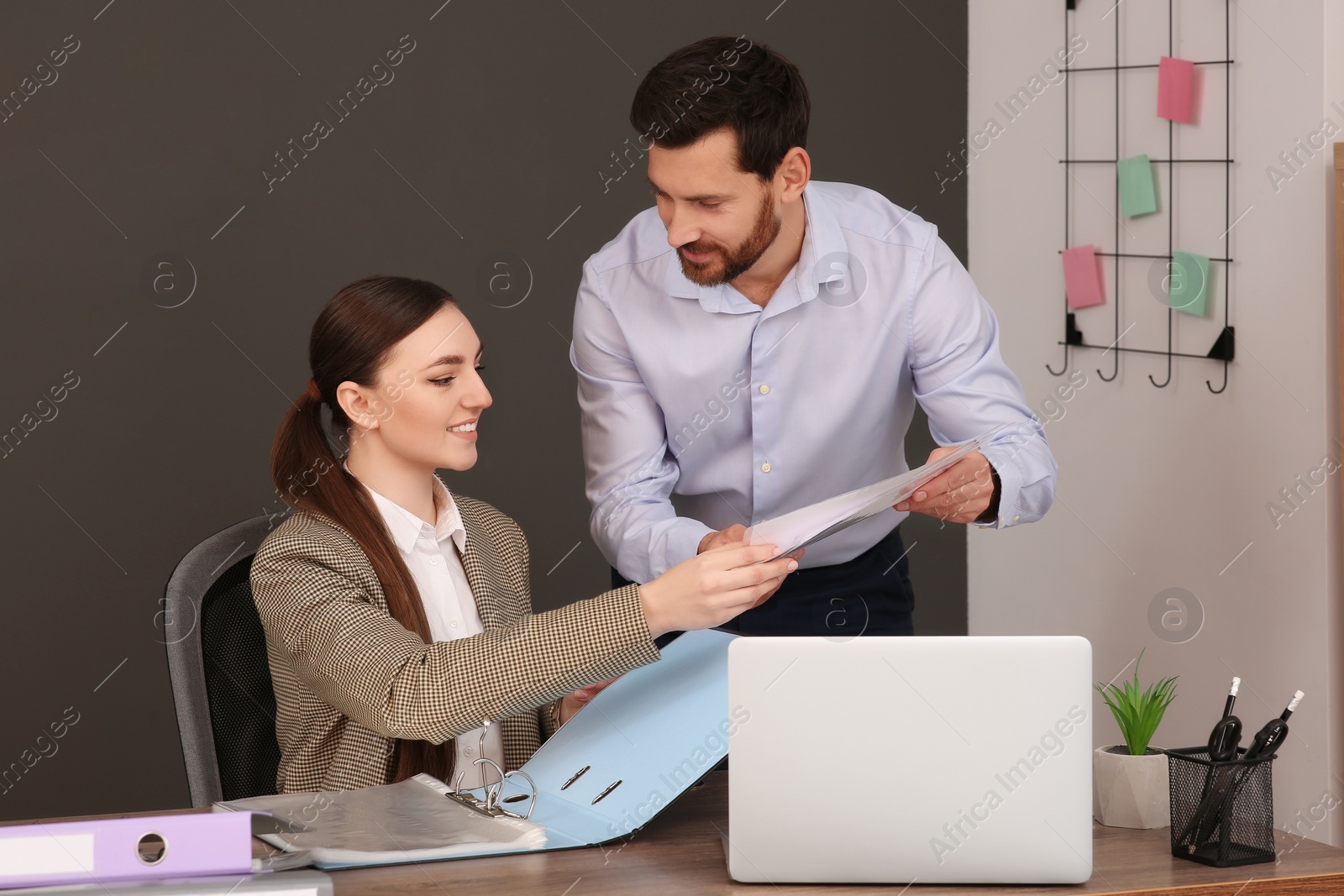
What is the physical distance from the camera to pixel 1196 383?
9.30 feet

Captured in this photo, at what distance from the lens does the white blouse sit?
71.7 inches

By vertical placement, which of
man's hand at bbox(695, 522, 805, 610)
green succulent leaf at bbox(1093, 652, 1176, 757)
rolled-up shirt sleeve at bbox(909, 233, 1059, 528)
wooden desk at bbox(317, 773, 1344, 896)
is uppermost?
rolled-up shirt sleeve at bbox(909, 233, 1059, 528)

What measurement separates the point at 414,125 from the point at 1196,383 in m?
1.85

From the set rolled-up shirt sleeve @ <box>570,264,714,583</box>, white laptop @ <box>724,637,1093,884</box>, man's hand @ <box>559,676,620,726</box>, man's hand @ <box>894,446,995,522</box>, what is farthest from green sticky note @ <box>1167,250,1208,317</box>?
white laptop @ <box>724,637,1093,884</box>

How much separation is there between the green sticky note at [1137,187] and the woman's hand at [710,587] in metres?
1.89

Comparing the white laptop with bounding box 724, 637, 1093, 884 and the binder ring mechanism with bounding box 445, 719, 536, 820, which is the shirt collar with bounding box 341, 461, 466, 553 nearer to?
the binder ring mechanism with bounding box 445, 719, 536, 820

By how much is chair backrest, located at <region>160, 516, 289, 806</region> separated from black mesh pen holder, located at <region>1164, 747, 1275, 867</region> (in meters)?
1.14

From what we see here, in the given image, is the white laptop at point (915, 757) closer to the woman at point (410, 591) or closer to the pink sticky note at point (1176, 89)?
the woman at point (410, 591)

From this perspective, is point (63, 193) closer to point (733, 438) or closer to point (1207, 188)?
point (733, 438)

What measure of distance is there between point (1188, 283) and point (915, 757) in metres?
1.94

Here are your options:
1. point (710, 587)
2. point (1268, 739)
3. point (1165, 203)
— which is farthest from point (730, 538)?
point (1165, 203)

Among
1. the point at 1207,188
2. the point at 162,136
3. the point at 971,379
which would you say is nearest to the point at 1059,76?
the point at 1207,188

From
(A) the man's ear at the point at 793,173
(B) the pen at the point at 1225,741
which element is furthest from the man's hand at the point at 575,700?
(A) the man's ear at the point at 793,173

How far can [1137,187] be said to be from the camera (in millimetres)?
3000
